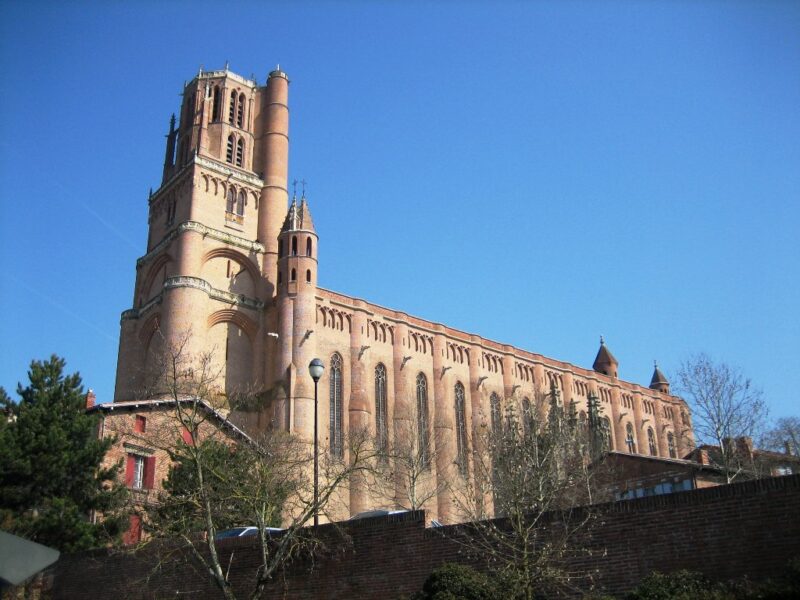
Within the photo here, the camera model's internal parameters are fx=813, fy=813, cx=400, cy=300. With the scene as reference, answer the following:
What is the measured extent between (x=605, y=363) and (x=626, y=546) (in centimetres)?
7527

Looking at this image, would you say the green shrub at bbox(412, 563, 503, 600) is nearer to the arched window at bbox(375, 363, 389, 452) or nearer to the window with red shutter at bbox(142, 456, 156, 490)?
the window with red shutter at bbox(142, 456, 156, 490)

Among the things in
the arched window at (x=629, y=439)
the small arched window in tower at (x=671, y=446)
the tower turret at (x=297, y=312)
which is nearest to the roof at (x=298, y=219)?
the tower turret at (x=297, y=312)

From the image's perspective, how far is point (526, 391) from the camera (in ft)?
224

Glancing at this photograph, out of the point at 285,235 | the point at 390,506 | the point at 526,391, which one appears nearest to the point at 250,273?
the point at 285,235

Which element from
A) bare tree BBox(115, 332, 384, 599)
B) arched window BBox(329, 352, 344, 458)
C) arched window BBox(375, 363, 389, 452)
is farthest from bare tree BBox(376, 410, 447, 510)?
bare tree BBox(115, 332, 384, 599)

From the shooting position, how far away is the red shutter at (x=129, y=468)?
1268 inches

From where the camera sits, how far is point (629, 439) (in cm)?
A: 7731

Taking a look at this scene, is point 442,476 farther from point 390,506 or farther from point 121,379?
point 121,379

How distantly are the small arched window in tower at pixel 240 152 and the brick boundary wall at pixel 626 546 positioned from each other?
141 feet

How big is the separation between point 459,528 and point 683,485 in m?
23.2

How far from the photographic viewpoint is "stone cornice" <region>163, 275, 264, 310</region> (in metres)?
49.4

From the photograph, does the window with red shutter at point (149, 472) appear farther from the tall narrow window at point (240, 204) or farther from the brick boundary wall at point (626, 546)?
the tall narrow window at point (240, 204)

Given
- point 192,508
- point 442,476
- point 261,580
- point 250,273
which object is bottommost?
A: point 261,580

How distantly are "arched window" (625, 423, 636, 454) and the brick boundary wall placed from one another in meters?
62.1
